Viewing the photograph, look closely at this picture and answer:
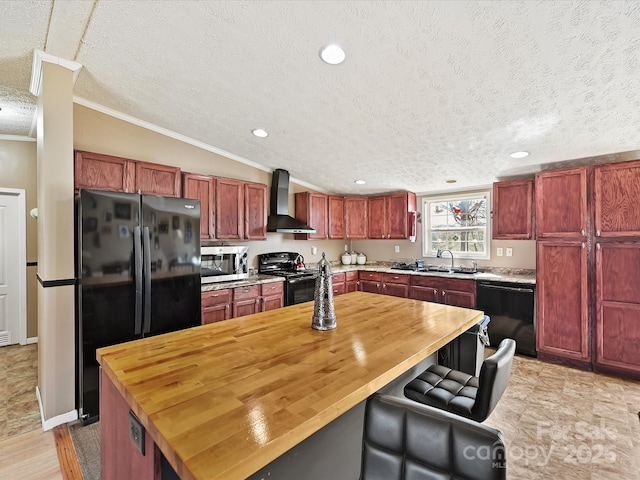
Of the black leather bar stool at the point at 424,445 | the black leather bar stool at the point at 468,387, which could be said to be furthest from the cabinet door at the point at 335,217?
the black leather bar stool at the point at 424,445

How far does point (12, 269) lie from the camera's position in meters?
4.07

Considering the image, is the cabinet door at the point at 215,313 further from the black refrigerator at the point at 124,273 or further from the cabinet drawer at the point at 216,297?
the black refrigerator at the point at 124,273

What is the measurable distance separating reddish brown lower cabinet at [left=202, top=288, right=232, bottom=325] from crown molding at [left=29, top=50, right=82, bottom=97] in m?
2.28

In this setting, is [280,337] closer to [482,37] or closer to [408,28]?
[408,28]

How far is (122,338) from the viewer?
2551 millimetres

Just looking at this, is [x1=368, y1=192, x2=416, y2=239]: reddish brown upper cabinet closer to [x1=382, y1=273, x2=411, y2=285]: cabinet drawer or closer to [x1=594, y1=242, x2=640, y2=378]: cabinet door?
[x1=382, y1=273, x2=411, y2=285]: cabinet drawer

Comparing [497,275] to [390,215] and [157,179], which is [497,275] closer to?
[390,215]

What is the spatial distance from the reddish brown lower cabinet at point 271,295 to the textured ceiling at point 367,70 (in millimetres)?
1831

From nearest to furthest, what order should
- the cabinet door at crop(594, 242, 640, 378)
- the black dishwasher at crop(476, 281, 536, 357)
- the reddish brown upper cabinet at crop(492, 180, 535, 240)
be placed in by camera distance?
1. the cabinet door at crop(594, 242, 640, 378)
2. the black dishwasher at crop(476, 281, 536, 357)
3. the reddish brown upper cabinet at crop(492, 180, 535, 240)

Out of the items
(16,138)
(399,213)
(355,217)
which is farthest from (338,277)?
(16,138)

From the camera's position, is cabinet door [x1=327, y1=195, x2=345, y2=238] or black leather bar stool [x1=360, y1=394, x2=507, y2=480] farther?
cabinet door [x1=327, y1=195, x2=345, y2=238]

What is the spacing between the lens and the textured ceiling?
1.79 m

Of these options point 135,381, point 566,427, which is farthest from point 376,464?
point 566,427

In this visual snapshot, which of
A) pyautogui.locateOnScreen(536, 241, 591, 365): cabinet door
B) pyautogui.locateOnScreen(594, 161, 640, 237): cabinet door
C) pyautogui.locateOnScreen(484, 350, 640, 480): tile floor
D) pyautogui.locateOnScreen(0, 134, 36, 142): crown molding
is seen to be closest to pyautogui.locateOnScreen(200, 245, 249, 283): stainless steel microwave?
pyautogui.locateOnScreen(0, 134, 36, 142): crown molding
